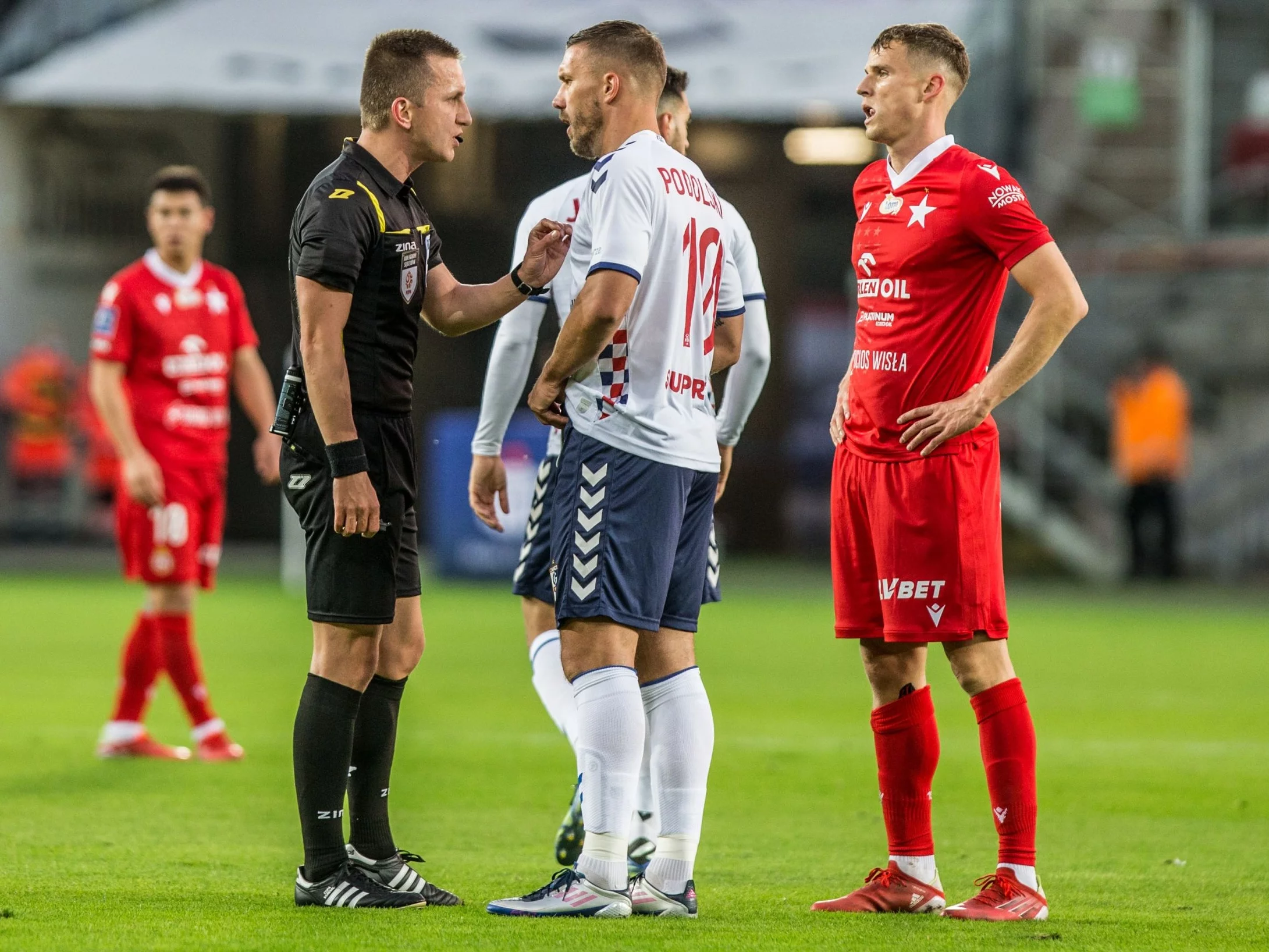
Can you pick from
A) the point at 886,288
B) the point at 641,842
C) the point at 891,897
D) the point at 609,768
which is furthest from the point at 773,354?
the point at 609,768

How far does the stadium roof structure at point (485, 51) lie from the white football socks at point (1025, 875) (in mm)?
13822

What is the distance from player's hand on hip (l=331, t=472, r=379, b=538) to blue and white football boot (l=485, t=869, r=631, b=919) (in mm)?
914

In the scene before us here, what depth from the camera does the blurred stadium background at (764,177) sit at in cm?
1822

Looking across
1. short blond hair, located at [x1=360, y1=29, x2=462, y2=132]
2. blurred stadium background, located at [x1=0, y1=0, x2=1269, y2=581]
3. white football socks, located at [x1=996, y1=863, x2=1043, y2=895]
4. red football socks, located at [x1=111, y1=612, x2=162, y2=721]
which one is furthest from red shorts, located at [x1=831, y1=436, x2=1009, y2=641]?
blurred stadium background, located at [x1=0, y1=0, x2=1269, y2=581]

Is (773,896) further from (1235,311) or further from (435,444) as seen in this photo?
(1235,311)

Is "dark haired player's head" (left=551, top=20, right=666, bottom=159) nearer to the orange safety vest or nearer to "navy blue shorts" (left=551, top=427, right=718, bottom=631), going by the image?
"navy blue shorts" (left=551, top=427, right=718, bottom=631)

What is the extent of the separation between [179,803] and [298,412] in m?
2.24

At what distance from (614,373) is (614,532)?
38cm

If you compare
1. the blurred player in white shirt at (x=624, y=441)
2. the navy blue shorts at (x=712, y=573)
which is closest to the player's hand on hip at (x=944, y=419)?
the blurred player in white shirt at (x=624, y=441)

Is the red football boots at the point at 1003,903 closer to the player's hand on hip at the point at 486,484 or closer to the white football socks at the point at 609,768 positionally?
the white football socks at the point at 609,768

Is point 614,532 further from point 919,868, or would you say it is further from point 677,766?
point 919,868

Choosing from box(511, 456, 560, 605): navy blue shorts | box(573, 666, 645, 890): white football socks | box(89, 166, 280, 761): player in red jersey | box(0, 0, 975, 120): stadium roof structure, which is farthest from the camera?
box(0, 0, 975, 120): stadium roof structure

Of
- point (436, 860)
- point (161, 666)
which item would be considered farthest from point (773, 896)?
point (161, 666)

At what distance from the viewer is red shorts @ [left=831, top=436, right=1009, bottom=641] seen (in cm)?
436
